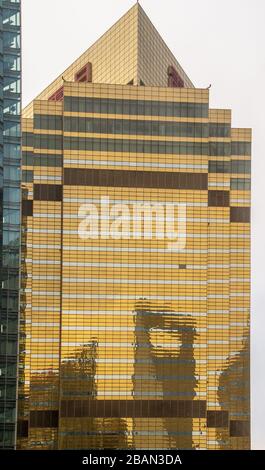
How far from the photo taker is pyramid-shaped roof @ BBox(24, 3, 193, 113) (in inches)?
6742

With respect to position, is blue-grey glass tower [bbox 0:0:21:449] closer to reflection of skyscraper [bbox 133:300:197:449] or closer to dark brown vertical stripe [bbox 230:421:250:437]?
reflection of skyscraper [bbox 133:300:197:449]

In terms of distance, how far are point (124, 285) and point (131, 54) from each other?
145 ft

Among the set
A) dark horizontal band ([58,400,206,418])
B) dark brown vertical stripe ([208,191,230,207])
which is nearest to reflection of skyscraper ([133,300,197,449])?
dark horizontal band ([58,400,206,418])

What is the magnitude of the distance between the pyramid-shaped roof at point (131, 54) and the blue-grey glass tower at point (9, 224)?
69975mm

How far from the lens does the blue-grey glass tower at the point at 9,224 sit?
99.0 m

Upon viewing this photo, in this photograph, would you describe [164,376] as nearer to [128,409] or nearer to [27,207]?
[128,409]

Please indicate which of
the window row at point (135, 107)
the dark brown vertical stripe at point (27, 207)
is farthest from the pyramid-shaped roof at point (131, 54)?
the dark brown vertical stripe at point (27, 207)

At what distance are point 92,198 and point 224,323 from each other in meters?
32.2

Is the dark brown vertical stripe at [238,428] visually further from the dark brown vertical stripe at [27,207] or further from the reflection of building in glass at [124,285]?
the dark brown vertical stripe at [27,207]

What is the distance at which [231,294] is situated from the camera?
545 feet
